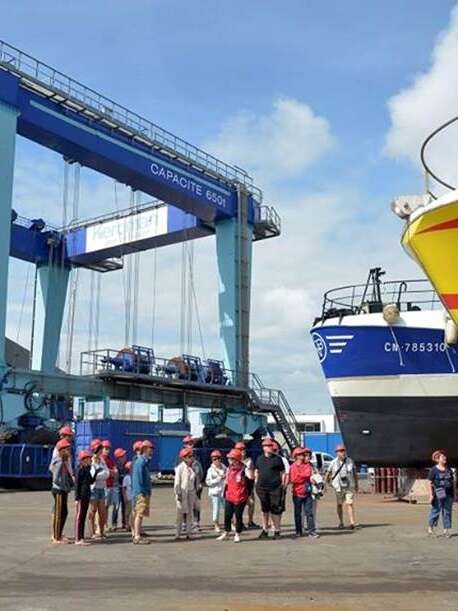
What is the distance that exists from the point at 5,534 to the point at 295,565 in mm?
5423

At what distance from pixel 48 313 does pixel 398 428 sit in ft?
68.1

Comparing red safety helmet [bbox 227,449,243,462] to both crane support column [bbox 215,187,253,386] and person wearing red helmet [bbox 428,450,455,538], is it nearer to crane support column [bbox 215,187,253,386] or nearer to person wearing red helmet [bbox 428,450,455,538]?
person wearing red helmet [bbox 428,450,455,538]

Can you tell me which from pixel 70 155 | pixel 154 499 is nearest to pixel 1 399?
pixel 154 499

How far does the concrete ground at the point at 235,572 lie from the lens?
744cm

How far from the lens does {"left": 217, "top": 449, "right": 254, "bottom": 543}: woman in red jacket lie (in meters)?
12.2

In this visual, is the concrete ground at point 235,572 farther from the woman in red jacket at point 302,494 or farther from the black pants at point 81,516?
the black pants at point 81,516

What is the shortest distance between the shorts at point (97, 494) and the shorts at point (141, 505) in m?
0.71

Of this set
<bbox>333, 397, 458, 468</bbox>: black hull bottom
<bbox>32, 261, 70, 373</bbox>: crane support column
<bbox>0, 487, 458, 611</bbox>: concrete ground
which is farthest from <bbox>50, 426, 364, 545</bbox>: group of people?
<bbox>32, 261, 70, 373</bbox>: crane support column

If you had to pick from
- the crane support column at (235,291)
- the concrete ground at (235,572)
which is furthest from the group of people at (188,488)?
the crane support column at (235,291)

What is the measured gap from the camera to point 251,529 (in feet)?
44.6

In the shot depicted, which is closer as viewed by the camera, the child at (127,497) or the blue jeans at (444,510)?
the blue jeans at (444,510)

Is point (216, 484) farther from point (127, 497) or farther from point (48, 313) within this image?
point (48, 313)

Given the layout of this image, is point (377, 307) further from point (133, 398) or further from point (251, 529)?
point (133, 398)

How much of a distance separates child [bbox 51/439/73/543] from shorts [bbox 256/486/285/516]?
299 centimetres
